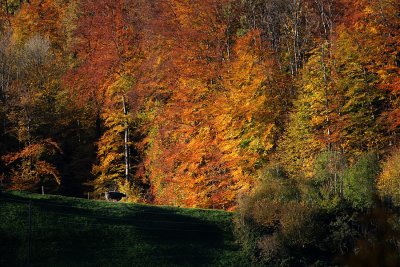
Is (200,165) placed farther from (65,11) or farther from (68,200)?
(65,11)

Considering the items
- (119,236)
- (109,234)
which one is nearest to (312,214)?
(119,236)

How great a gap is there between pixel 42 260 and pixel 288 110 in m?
18.0

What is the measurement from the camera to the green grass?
22.5m

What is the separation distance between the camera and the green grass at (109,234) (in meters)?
22.5

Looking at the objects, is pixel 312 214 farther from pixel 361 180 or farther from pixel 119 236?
pixel 119 236

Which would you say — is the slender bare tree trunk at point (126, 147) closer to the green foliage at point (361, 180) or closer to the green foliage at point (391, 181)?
the green foliage at point (361, 180)

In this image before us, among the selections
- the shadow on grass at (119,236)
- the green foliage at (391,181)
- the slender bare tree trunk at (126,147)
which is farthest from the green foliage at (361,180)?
the slender bare tree trunk at (126,147)

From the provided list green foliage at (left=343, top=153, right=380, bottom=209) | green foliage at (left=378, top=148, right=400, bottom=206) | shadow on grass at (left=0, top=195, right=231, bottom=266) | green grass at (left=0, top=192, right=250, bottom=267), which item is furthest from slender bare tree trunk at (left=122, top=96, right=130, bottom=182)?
green foliage at (left=378, top=148, right=400, bottom=206)

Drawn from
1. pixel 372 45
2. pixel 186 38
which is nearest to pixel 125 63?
pixel 186 38

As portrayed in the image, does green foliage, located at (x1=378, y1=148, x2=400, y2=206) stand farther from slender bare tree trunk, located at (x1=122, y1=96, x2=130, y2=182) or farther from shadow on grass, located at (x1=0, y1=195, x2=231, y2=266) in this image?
slender bare tree trunk, located at (x1=122, y1=96, x2=130, y2=182)

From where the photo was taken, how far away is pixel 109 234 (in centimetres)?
2442

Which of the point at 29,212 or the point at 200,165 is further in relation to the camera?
the point at 200,165

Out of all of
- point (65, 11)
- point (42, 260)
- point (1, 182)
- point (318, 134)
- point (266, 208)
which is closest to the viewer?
point (42, 260)

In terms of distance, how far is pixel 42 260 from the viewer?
21828mm
